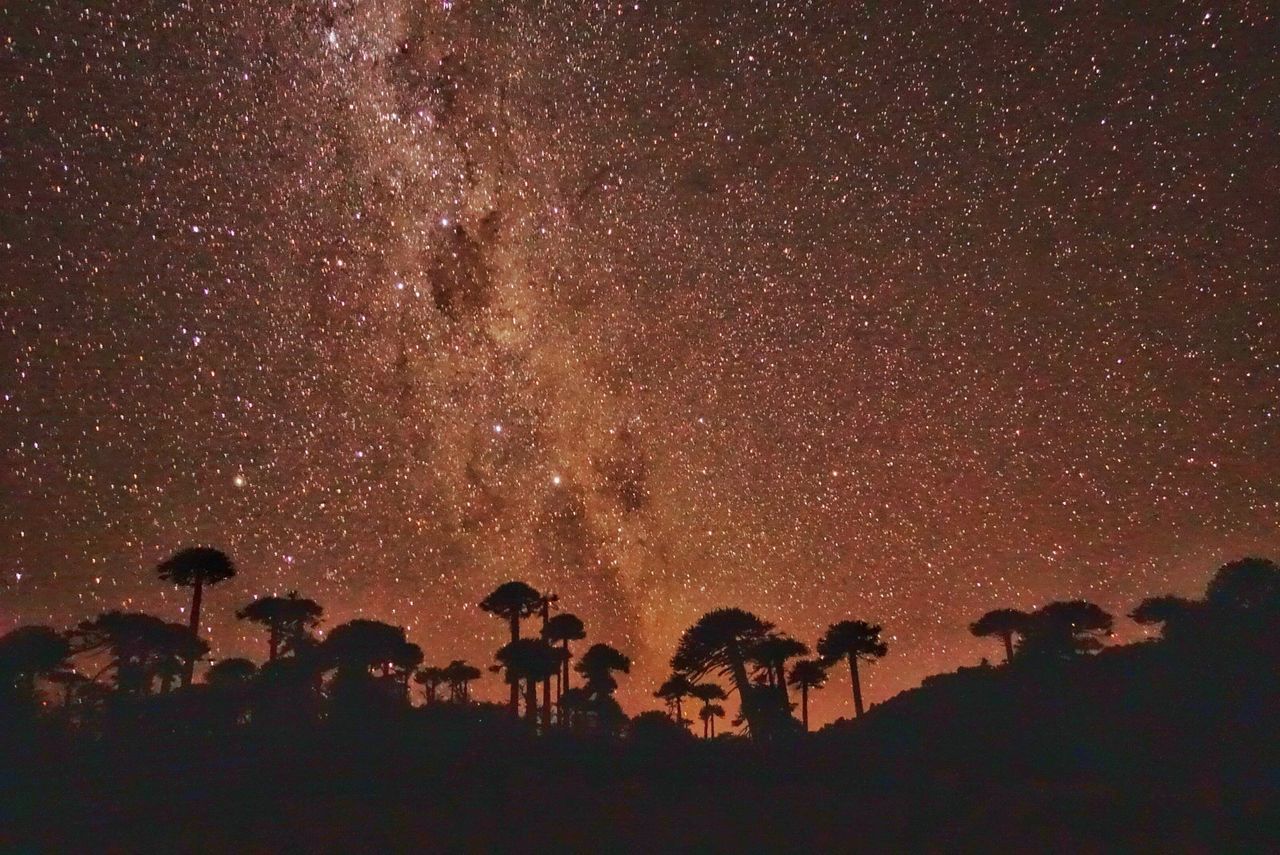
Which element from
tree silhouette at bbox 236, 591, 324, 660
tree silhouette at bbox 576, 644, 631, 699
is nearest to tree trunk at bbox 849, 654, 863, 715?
tree silhouette at bbox 576, 644, 631, 699

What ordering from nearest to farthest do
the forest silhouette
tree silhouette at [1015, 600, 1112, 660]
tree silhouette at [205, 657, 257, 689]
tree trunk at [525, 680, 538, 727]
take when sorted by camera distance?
the forest silhouette < tree trunk at [525, 680, 538, 727] < tree silhouette at [1015, 600, 1112, 660] < tree silhouette at [205, 657, 257, 689]

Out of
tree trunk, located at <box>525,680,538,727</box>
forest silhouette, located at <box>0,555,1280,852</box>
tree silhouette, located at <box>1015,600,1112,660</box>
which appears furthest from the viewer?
tree silhouette, located at <box>1015,600,1112,660</box>

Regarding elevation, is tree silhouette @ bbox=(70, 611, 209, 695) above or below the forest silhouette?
above

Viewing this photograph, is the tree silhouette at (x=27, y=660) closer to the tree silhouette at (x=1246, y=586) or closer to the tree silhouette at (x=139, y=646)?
the tree silhouette at (x=139, y=646)

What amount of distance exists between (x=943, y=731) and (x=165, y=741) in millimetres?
28376

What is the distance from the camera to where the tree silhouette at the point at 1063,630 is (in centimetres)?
3981

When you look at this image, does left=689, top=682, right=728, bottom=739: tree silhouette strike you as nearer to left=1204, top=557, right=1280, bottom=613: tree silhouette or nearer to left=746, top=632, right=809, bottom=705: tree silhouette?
left=746, top=632, right=809, bottom=705: tree silhouette

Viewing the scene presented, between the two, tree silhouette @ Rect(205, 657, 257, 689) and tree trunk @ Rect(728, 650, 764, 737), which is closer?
tree trunk @ Rect(728, 650, 764, 737)

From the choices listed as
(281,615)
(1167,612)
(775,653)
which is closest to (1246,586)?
(1167,612)

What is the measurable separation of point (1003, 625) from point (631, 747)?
28964mm

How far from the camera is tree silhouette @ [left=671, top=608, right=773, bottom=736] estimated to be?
43.1 m

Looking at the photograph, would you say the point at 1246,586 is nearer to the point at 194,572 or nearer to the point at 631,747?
the point at 631,747

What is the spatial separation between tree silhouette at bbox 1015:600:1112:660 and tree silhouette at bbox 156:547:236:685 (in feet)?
130

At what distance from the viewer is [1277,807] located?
65.2 feet
